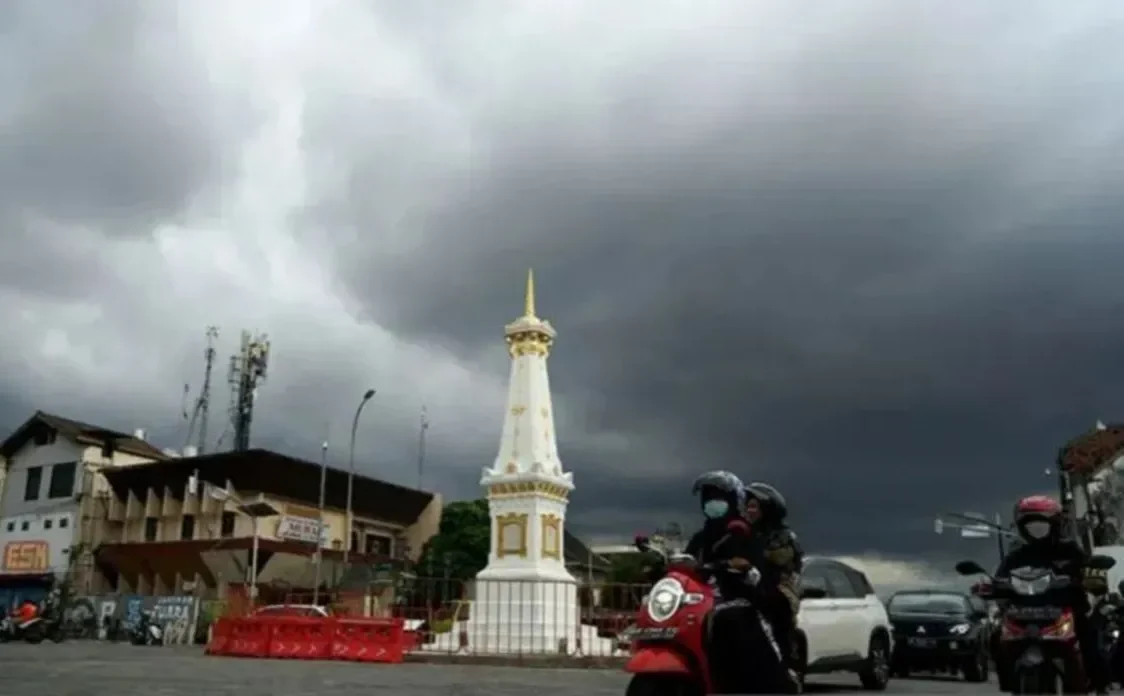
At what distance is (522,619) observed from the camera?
25328 mm

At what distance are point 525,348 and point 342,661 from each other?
11052 mm

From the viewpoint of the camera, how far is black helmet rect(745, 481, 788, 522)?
20.9ft

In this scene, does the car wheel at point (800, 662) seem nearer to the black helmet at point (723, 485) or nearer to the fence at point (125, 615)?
the black helmet at point (723, 485)

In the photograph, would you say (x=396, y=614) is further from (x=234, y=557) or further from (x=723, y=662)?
(x=723, y=662)

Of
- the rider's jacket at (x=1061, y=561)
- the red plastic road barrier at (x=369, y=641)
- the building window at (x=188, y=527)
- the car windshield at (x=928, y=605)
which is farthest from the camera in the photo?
the building window at (x=188, y=527)

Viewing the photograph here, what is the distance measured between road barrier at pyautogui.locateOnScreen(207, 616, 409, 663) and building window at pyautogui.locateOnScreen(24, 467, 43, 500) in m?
34.8

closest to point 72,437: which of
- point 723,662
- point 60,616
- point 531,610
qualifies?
point 60,616

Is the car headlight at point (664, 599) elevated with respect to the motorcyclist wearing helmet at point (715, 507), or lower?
lower

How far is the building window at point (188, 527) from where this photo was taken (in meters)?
48.6

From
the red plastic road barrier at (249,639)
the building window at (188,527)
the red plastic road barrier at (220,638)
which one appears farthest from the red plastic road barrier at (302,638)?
the building window at (188,527)

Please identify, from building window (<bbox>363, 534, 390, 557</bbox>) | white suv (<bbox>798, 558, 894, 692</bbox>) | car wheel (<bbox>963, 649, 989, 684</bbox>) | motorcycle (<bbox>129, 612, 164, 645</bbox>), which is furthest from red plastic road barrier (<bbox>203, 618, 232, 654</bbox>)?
building window (<bbox>363, 534, 390, 557</bbox>)

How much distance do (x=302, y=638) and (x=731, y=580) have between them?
19305 millimetres

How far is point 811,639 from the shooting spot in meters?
11.6

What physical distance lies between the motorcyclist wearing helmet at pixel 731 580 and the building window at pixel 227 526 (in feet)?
148
